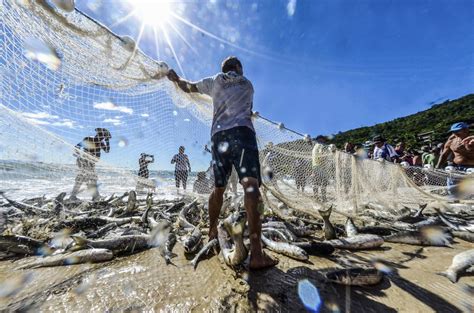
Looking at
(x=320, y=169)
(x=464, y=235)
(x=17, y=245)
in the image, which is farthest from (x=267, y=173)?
(x=17, y=245)

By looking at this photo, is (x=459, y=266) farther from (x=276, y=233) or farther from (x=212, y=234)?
(x=212, y=234)

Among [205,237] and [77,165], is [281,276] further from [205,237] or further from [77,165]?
[77,165]

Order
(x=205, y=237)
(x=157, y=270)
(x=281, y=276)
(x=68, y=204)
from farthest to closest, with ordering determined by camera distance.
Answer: (x=68, y=204) → (x=205, y=237) → (x=157, y=270) → (x=281, y=276)

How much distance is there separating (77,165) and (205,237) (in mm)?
2658

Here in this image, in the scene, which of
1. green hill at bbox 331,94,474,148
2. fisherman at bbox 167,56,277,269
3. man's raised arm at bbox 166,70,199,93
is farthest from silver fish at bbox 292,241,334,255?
green hill at bbox 331,94,474,148

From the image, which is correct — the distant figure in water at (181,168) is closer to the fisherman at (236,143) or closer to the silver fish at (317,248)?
the fisherman at (236,143)

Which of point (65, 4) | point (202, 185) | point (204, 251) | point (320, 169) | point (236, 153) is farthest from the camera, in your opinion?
point (202, 185)

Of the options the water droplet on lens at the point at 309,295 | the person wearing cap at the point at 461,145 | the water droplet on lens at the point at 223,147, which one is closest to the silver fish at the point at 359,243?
the water droplet on lens at the point at 309,295

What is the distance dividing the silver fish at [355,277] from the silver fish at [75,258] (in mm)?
2732

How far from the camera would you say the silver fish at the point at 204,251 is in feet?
9.05

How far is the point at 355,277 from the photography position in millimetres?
2182

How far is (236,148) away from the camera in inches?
107

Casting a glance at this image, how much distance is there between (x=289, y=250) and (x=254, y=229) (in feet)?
2.69

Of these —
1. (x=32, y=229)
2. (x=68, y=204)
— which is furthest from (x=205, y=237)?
(x=68, y=204)
